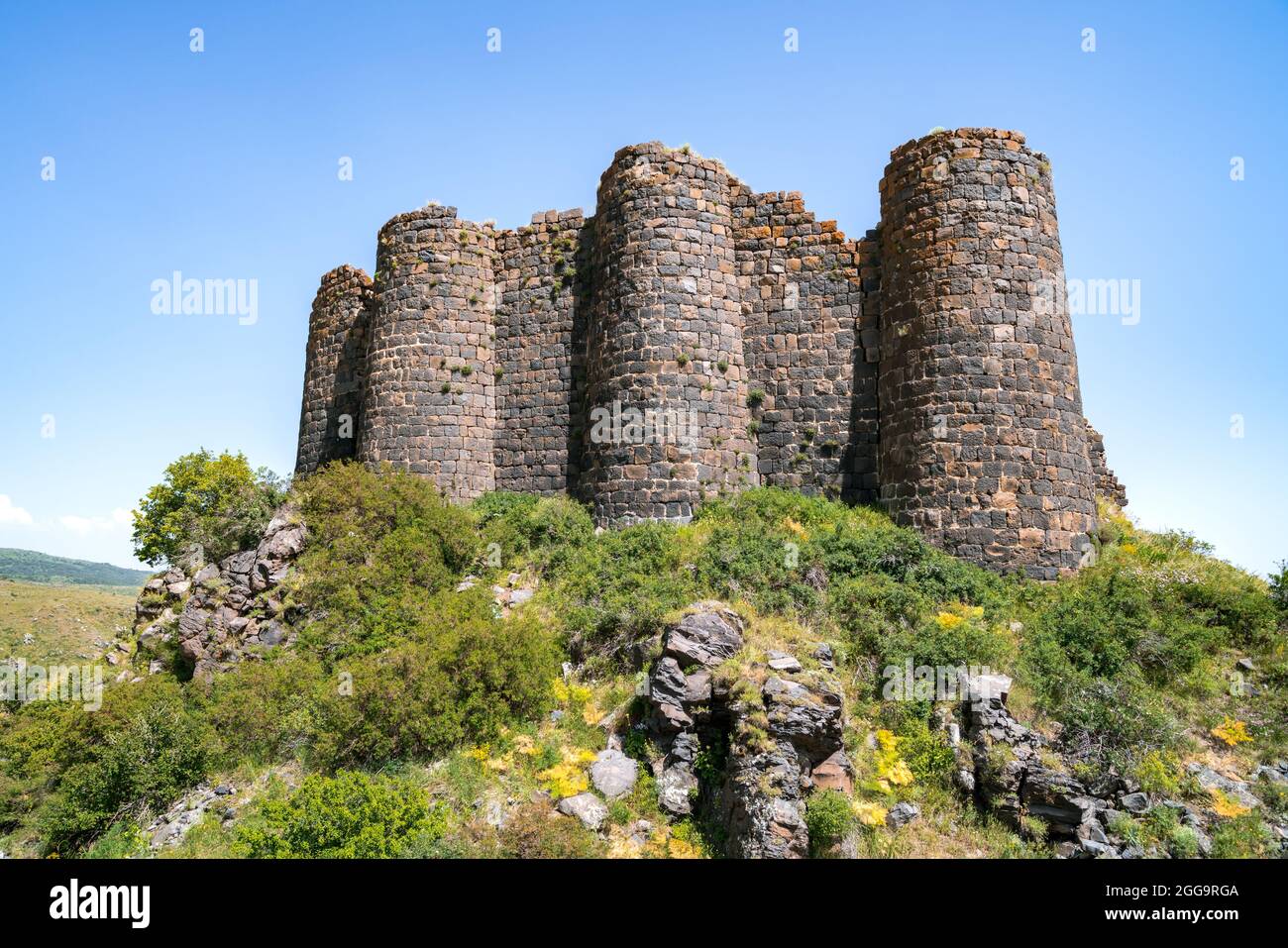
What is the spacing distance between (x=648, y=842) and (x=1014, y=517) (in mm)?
8804

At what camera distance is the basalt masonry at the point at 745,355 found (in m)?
15.1

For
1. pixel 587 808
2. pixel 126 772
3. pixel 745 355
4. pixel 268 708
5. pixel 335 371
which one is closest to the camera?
pixel 587 808

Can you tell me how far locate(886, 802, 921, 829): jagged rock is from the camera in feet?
32.2

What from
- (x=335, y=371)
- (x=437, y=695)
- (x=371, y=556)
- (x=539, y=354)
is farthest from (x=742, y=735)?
(x=335, y=371)

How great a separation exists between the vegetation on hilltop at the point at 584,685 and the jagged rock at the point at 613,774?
0.16 metres

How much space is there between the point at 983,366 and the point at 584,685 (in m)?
8.98

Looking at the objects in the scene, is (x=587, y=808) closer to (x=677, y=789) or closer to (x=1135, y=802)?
(x=677, y=789)

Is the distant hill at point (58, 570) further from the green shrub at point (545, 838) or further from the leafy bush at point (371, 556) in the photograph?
the green shrub at point (545, 838)

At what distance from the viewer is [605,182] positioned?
1847 centimetres

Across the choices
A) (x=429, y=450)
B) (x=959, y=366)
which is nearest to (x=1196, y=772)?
(x=959, y=366)

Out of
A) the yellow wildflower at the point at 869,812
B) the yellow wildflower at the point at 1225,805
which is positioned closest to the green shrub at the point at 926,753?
the yellow wildflower at the point at 869,812

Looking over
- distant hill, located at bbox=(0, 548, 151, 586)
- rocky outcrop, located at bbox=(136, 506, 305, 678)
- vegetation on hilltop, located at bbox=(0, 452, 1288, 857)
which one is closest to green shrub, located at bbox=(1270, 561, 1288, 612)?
vegetation on hilltop, located at bbox=(0, 452, 1288, 857)

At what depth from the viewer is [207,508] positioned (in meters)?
20.7

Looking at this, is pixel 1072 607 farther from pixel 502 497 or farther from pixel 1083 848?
pixel 502 497
